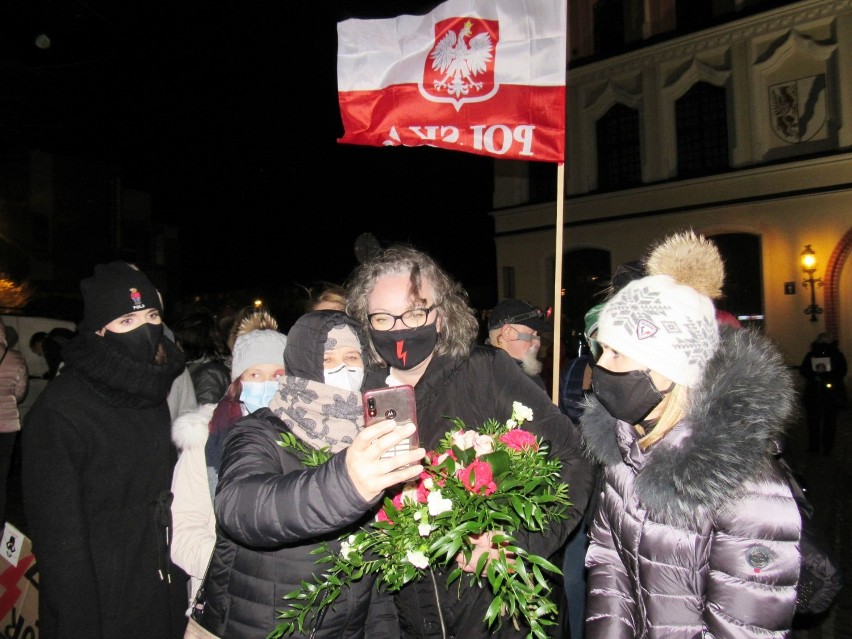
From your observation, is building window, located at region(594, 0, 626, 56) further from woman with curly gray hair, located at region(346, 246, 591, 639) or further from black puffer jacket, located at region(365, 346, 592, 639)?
black puffer jacket, located at region(365, 346, 592, 639)

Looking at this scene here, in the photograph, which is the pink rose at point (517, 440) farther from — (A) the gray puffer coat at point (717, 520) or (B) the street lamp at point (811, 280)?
(B) the street lamp at point (811, 280)

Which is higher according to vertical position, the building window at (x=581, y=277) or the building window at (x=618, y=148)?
the building window at (x=618, y=148)

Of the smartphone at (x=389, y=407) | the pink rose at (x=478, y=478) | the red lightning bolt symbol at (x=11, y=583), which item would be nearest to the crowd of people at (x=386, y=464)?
the smartphone at (x=389, y=407)

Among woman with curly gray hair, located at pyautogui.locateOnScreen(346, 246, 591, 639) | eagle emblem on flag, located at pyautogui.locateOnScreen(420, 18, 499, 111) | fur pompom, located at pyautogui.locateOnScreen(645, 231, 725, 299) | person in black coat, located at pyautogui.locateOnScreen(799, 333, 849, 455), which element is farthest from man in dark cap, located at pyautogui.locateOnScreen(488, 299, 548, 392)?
person in black coat, located at pyautogui.locateOnScreen(799, 333, 849, 455)

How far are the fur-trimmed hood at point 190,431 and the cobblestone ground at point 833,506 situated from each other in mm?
2822

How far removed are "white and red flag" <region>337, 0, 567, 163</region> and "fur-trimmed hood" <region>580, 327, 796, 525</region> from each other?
247 cm

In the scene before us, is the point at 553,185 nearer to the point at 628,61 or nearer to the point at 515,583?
the point at 628,61

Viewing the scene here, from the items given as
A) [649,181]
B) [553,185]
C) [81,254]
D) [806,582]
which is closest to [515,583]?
[806,582]

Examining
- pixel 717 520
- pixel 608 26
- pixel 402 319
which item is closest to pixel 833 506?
pixel 717 520

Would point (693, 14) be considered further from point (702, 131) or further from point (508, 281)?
point (508, 281)

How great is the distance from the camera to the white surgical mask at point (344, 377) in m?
2.33

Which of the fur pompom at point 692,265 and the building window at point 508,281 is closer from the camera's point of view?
the fur pompom at point 692,265

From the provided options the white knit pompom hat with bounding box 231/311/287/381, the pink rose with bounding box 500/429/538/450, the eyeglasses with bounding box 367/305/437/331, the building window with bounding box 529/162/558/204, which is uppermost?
the building window with bounding box 529/162/558/204

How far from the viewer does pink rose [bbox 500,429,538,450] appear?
2.13 metres
